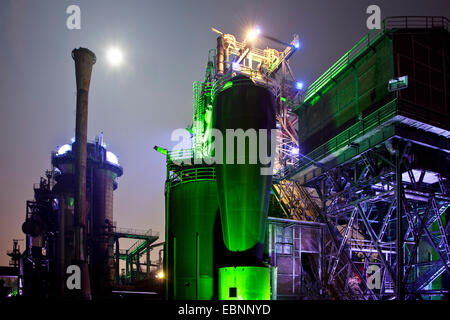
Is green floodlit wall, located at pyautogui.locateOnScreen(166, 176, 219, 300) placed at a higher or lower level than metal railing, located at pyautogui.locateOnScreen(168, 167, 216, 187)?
lower

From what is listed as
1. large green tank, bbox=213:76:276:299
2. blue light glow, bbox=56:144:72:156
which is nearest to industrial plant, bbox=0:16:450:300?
large green tank, bbox=213:76:276:299

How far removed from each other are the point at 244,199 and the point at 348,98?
12.4m

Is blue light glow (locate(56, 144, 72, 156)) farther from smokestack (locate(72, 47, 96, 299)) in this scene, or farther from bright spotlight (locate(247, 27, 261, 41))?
bright spotlight (locate(247, 27, 261, 41))

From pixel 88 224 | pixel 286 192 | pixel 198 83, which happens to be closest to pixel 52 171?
pixel 88 224

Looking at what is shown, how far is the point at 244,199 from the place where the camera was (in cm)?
2639

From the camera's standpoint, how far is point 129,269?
237 feet

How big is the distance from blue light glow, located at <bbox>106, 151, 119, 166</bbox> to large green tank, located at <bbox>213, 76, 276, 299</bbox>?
139ft

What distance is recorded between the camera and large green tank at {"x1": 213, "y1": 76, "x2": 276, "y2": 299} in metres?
25.6

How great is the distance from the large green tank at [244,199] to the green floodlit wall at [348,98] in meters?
7.84

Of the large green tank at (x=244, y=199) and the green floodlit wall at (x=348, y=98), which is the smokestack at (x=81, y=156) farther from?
the green floodlit wall at (x=348, y=98)

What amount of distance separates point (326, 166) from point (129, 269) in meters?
47.1

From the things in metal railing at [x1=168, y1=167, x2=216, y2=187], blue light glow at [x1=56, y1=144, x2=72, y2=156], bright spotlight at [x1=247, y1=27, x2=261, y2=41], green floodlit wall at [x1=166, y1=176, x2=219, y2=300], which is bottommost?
green floodlit wall at [x1=166, y1=176, x2=219, y2=300]
